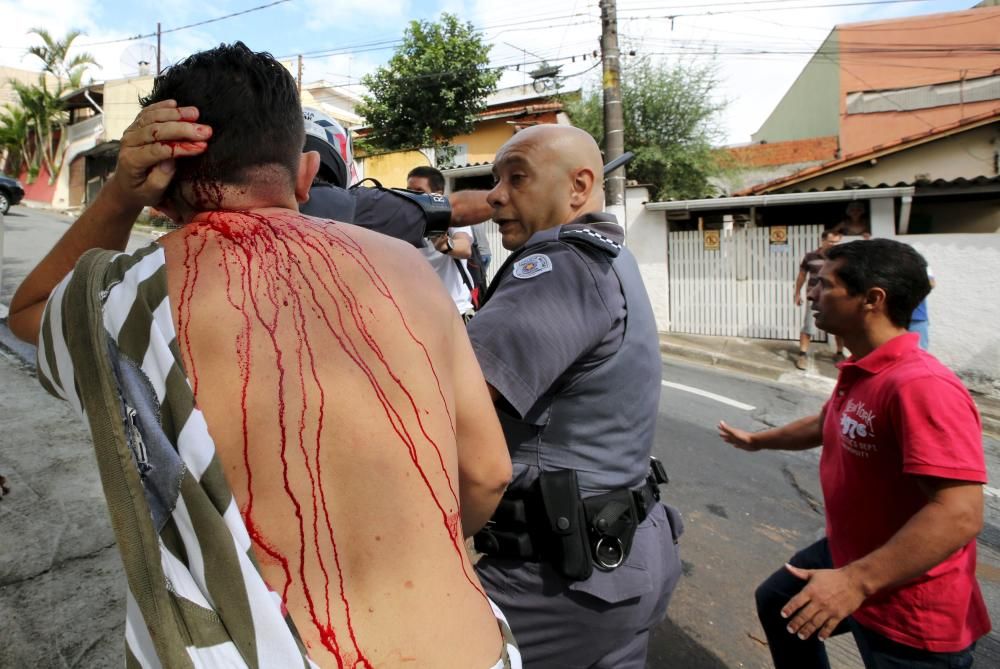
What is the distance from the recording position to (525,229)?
1.79 m

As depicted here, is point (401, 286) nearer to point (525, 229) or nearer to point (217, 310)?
point (217, 310)

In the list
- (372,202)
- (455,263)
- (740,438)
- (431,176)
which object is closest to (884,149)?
(431,176)

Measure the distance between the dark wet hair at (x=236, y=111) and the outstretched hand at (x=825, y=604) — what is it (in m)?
1.58

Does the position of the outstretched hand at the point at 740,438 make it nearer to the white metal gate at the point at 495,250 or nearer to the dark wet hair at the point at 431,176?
the dark wet hair at the point at 431,176

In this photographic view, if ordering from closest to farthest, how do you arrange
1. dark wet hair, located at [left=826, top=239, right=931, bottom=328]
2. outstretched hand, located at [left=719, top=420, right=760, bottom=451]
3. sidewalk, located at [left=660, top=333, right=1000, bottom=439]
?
dark wet hair, located at [left=826, top=239, right=931, bottom=328]
outstretched hand, located at [left=719, top=420, right=760, bottom=451]
sidewalk, located at [left=660, top=333, right=1000, bottom=439]

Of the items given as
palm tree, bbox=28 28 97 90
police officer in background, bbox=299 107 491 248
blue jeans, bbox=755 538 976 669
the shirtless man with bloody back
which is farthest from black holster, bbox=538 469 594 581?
palm tree, bbox=28 28 97 90

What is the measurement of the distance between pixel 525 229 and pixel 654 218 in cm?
926

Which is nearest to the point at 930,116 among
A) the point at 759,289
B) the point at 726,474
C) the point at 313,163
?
the point at 759,289

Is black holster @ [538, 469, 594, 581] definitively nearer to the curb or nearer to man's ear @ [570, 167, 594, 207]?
man's ear @ [570, 167, 594, 207]

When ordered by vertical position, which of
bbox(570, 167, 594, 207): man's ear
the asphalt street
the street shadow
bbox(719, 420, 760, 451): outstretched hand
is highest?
bbox(570, 167, 594, 207): man's ear

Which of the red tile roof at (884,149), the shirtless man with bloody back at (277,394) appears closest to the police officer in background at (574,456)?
the shirtless man with bloody back at (277,394)

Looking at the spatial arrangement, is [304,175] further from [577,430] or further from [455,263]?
[455,263]

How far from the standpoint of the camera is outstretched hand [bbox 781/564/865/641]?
5.30ft

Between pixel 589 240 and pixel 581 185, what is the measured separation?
0.33 metres
